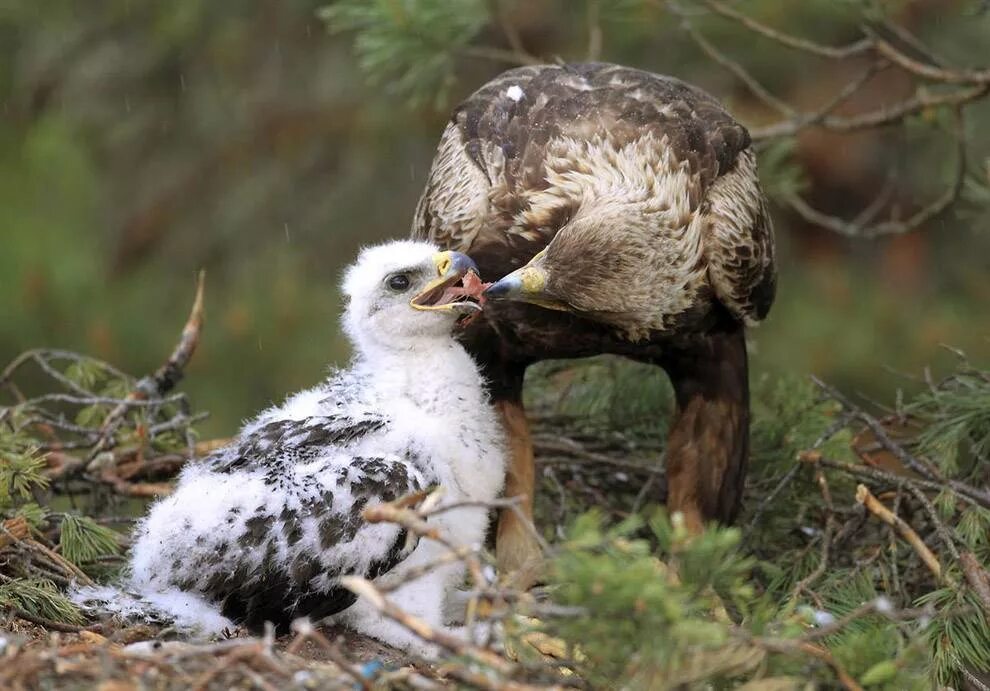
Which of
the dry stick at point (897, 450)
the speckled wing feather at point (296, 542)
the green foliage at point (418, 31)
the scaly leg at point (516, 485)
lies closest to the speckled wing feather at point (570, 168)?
the dry stick at point (897, 450)

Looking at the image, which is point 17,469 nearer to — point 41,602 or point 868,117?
point 41,602

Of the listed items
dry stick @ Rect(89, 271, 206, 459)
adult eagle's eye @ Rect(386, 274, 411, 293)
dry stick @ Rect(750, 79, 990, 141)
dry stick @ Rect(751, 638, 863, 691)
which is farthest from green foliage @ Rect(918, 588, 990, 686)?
dry stick @ Rect(89, 271, 206, 459)

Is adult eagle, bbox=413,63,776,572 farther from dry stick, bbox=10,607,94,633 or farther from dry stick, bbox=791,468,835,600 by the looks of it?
dry stick, bbox=10,607,94,633

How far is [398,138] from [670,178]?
3430mm

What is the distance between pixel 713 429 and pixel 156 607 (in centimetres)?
193

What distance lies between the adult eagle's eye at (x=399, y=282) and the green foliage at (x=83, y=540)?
111cm

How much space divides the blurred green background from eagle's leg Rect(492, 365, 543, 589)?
89.2 inches

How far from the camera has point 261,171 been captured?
26.8ft

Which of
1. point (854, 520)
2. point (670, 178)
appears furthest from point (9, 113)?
point (854, 520)

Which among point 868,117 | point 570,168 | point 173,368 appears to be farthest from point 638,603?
point 868,117

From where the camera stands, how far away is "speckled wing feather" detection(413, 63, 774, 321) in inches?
189

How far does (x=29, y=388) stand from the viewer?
711 cm

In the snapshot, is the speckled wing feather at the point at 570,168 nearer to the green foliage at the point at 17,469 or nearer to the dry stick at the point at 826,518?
the dry stick at the point at 826,518

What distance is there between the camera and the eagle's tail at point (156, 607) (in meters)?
4.03
